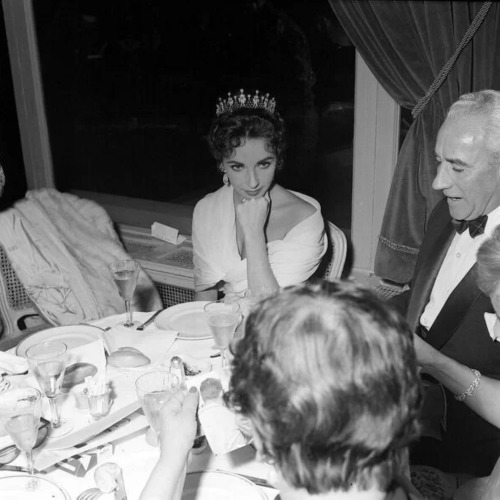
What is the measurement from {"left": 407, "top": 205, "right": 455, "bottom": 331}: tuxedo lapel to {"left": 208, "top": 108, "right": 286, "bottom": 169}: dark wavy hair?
76cm

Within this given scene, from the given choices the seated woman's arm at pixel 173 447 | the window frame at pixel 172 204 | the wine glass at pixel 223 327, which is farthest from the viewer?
the window frame at pixel 172 204

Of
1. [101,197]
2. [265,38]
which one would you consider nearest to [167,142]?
[101,197]

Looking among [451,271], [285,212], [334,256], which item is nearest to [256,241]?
[285,212]

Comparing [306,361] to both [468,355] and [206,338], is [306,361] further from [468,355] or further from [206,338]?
[468,355]

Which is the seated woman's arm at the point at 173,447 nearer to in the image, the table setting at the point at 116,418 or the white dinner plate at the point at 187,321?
the table setting at the point at 116,418

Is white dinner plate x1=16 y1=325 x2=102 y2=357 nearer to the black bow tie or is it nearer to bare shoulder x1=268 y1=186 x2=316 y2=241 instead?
bare shoulder x1=268 y1=186 x2=316 y2=241

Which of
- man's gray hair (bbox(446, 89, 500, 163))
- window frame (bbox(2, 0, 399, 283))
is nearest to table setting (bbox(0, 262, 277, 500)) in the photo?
man's gray hair (bbox(446, 89, 500, 163))

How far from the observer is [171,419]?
1200 mm

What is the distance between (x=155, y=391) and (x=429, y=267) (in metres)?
1.20

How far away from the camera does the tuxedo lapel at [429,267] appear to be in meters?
2.14

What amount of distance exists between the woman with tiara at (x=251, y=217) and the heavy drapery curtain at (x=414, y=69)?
0.46 meters

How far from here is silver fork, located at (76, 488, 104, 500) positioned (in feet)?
4.14

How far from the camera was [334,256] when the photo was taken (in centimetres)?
279

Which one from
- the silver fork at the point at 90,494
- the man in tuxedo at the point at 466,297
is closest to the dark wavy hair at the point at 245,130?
the man in tuxedo at the point at 466,297
